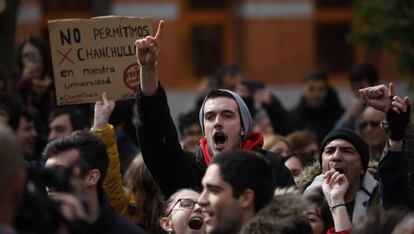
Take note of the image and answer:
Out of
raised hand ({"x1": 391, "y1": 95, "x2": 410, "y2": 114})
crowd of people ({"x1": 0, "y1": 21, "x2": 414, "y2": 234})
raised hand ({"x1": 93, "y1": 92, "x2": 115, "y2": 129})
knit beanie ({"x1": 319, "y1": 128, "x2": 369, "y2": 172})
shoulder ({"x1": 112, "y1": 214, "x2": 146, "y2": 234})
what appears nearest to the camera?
crowd of people ({"x1": 0, "y1": 21, "x2": 414, "y2": 234})

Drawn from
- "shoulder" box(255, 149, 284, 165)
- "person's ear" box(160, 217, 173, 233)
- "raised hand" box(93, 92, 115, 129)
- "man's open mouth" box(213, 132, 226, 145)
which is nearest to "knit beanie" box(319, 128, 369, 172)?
"shoulder" box(255, 149, 284, 165)

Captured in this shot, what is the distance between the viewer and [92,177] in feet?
23.0

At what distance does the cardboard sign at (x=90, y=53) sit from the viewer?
27.3 ft

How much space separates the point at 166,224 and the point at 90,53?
56.9 inches

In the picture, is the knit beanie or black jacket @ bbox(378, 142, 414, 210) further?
the knit beanie

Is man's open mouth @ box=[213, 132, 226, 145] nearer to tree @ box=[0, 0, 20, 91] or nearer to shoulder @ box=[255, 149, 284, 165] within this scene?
shoulder @ box=[255, 149, 284, 165]

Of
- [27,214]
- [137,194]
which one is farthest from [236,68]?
[27,214]

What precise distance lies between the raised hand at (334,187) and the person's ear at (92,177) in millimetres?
1306

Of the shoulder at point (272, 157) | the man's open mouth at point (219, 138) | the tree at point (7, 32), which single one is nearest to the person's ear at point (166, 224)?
the man's open mouth at point (219, 138)

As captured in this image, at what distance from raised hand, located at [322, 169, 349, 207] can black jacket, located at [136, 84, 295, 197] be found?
7.9 inches

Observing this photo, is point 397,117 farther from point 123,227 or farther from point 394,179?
point 123,227

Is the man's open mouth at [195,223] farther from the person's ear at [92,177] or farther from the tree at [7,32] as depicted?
the tree at [7,32]

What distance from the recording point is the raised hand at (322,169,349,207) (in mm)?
7316

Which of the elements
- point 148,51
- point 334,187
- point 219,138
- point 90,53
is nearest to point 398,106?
point 334,187
